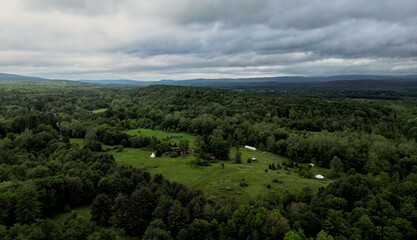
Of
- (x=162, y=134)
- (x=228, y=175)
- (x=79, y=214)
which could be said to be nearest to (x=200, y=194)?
(x=228, y=175)

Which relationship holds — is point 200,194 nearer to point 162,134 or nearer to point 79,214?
point 79,214

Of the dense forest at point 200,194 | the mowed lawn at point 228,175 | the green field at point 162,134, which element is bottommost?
the mowed lawn at point 228,175

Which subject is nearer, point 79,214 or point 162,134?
point 79,214

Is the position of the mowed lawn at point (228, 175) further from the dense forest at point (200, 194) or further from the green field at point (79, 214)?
the green field at point (79, 214)

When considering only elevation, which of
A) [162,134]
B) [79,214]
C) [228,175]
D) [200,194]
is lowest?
[228,175]

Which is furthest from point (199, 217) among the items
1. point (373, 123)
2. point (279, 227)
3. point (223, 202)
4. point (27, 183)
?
point (373, 123)

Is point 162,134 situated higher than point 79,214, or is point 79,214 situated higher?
point 79,214

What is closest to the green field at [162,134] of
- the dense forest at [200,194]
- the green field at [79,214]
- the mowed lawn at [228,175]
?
the dense forest at [200,194]

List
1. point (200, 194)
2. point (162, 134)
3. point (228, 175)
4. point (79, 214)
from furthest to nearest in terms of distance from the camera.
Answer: point (162, 134) < point (228, 175) < point (200, 194) < point (79, 214)
